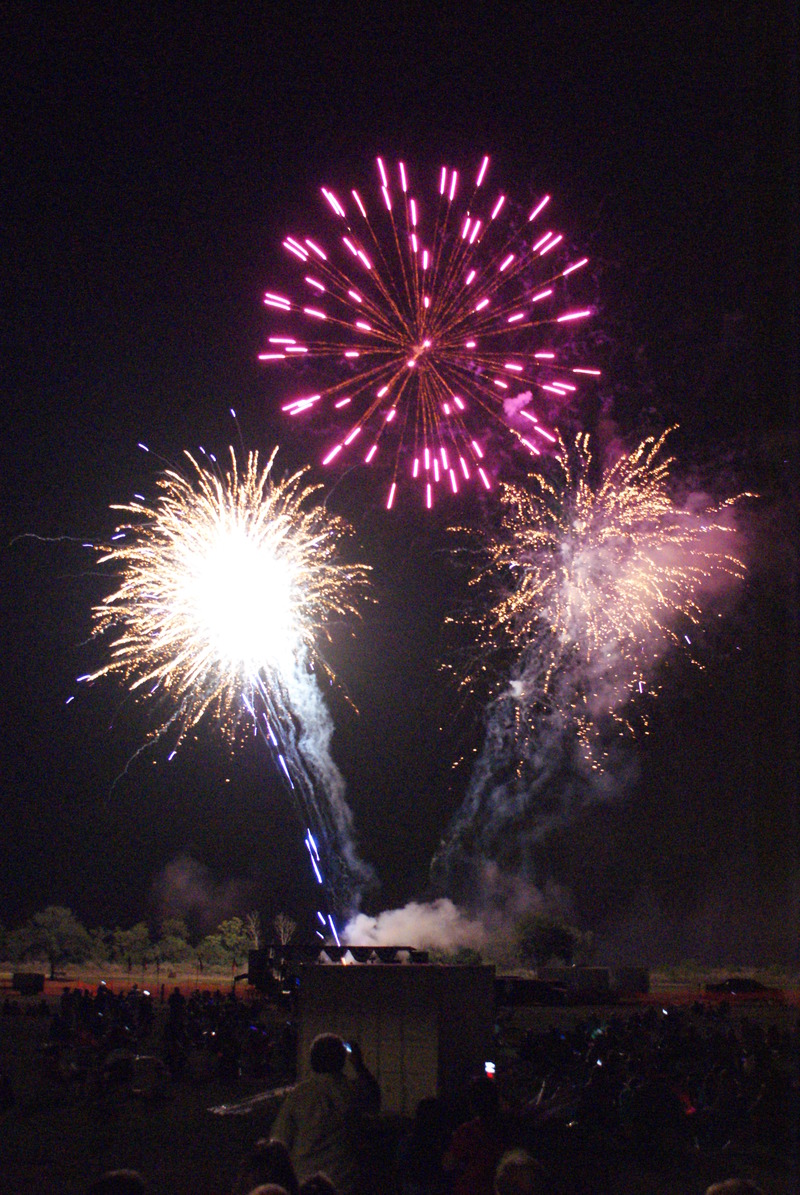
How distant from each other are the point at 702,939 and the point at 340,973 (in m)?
67.9

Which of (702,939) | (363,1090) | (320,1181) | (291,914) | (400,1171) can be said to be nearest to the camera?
(320,1181)

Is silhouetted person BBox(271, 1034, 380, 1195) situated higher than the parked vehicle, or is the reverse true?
silhouetted person BBox(271, 1034, 380, 1195)

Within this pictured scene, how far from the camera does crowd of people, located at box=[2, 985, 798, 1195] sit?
14.9 feet

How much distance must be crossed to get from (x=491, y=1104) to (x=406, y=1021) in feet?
18.3

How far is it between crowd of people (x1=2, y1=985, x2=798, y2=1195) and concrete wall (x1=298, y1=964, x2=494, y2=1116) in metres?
0.48

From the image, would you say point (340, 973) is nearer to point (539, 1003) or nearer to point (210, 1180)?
point (210, 1180)

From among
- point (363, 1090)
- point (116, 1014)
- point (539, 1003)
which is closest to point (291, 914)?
point (539, 1003)

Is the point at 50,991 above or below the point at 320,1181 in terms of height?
below

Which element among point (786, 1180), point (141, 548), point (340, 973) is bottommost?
point (786, 1180)

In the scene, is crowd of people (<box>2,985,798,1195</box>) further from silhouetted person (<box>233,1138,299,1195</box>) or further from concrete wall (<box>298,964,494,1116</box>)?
concrete wall (<box>298,964,494,1116</box>)

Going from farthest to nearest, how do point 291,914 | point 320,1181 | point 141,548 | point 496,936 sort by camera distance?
point 291,914 → point 496,936 → point 141,548 → point 320,1181

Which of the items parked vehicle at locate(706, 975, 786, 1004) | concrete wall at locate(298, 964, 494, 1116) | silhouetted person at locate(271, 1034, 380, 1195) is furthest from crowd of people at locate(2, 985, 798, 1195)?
parked vehicle at locate(706, 975, 786, 1004)

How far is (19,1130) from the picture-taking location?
11.2m

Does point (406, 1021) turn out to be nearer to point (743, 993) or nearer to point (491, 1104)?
point (491, 1104)
